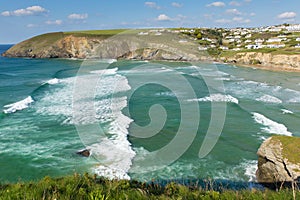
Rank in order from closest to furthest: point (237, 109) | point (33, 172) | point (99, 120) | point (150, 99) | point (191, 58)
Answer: point (33, 172) → point (99, 120) → point (237, 109) → point (150, 99) → point (191, 58)

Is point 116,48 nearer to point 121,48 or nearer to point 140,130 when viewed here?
point 121,48

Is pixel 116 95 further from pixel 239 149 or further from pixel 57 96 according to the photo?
pixel 239 149

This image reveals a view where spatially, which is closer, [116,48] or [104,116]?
[104,116]

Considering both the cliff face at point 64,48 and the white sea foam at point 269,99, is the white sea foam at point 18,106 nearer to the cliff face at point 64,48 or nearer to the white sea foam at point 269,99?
the white sea foam at point 269,99

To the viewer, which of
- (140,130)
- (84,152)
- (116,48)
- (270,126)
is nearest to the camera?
(84,152)

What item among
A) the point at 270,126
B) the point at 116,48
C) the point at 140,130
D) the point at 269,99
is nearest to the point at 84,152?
the point at 140,130

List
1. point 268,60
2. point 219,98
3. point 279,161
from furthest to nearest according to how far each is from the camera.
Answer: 1. point 268,60
2. point 219,98
3. point 279,161

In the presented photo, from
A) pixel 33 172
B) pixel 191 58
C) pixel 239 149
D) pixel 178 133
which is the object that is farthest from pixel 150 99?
pixel 191 58

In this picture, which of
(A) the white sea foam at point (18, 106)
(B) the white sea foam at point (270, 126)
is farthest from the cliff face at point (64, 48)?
(B) the white sea foam at point (270, 126)
